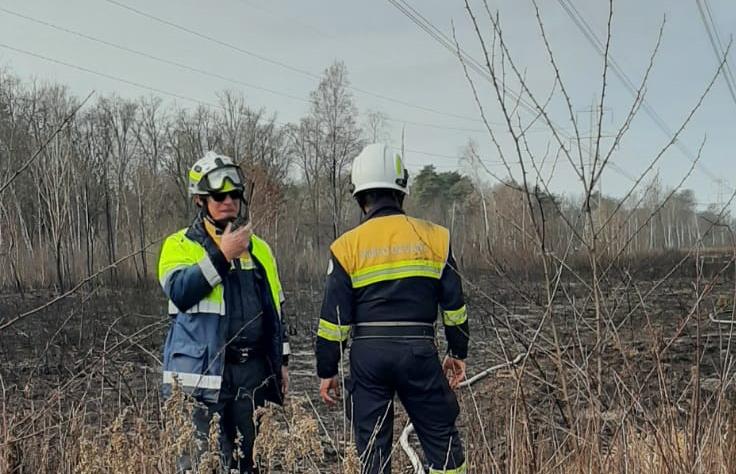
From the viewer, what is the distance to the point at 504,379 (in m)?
5.01

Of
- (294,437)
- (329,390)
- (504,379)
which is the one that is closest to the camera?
(294,437)

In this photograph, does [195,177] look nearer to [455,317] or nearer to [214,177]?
[214,177]

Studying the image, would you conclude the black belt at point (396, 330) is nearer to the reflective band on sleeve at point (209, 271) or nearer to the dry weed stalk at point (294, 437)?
the reflective band on sleeve at point (209, 271)

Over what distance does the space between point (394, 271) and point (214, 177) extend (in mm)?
901

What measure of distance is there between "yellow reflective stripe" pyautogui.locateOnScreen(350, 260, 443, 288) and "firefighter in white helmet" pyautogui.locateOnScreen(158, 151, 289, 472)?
0.46 meters

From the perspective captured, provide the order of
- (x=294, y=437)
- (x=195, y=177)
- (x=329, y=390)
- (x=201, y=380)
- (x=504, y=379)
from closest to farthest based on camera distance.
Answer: (x=294, y=437) → (x=201, y=380) → (x=195, y=177) → (x=329, y=390) → (x=504, y=379)

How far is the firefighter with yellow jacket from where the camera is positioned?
2.96m

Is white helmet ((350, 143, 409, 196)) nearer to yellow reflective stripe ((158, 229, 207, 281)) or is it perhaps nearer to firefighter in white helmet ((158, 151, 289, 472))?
firefighter in white helmet ((158, 151, 289, 472))

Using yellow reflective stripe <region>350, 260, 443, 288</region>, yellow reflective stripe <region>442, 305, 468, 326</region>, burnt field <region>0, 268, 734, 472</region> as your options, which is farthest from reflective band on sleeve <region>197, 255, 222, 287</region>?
yellow reflective stripe <region>442, 305, 468, 326</region>

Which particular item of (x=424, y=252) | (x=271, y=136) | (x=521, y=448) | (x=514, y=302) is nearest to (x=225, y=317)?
(x=424, y=252)

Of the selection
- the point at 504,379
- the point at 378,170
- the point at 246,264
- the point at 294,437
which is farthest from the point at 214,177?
the point at 504,379

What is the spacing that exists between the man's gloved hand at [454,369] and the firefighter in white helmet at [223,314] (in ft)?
2.57

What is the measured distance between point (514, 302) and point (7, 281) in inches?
573

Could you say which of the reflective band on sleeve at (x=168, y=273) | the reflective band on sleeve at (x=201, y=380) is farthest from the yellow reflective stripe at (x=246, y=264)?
the reflective band on sleeve at (x=201, y=380)
